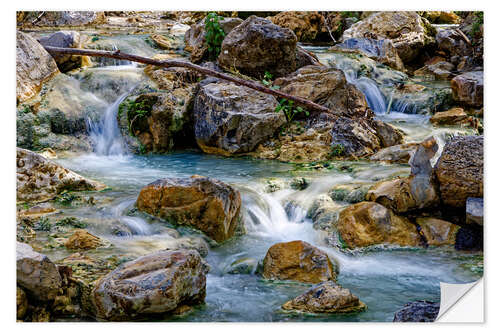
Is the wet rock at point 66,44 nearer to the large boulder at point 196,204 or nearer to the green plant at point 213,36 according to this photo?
the green plant at point 213,36

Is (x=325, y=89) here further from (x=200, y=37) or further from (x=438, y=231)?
(x=438, y=231)

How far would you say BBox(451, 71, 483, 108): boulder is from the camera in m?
5.34

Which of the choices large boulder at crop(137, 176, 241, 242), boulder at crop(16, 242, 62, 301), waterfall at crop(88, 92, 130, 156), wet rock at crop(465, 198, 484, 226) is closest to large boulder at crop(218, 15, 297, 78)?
waterfall at crop(88, 92, 130, 156)

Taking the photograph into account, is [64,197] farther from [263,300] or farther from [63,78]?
[63,78]

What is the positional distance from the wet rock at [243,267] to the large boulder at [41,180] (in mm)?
1621

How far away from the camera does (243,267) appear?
3436 millimetres

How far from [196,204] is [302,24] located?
11.7 ft

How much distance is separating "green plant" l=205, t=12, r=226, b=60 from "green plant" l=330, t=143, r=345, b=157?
2175 millimetres

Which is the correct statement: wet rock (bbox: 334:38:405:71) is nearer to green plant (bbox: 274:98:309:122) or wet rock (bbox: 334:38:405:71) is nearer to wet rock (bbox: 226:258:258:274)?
green plant (bbox: 274:98:309:122)

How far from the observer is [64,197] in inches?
161

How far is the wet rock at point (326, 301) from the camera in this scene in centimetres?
278

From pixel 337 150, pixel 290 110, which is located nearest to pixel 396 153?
pixel 337 150
